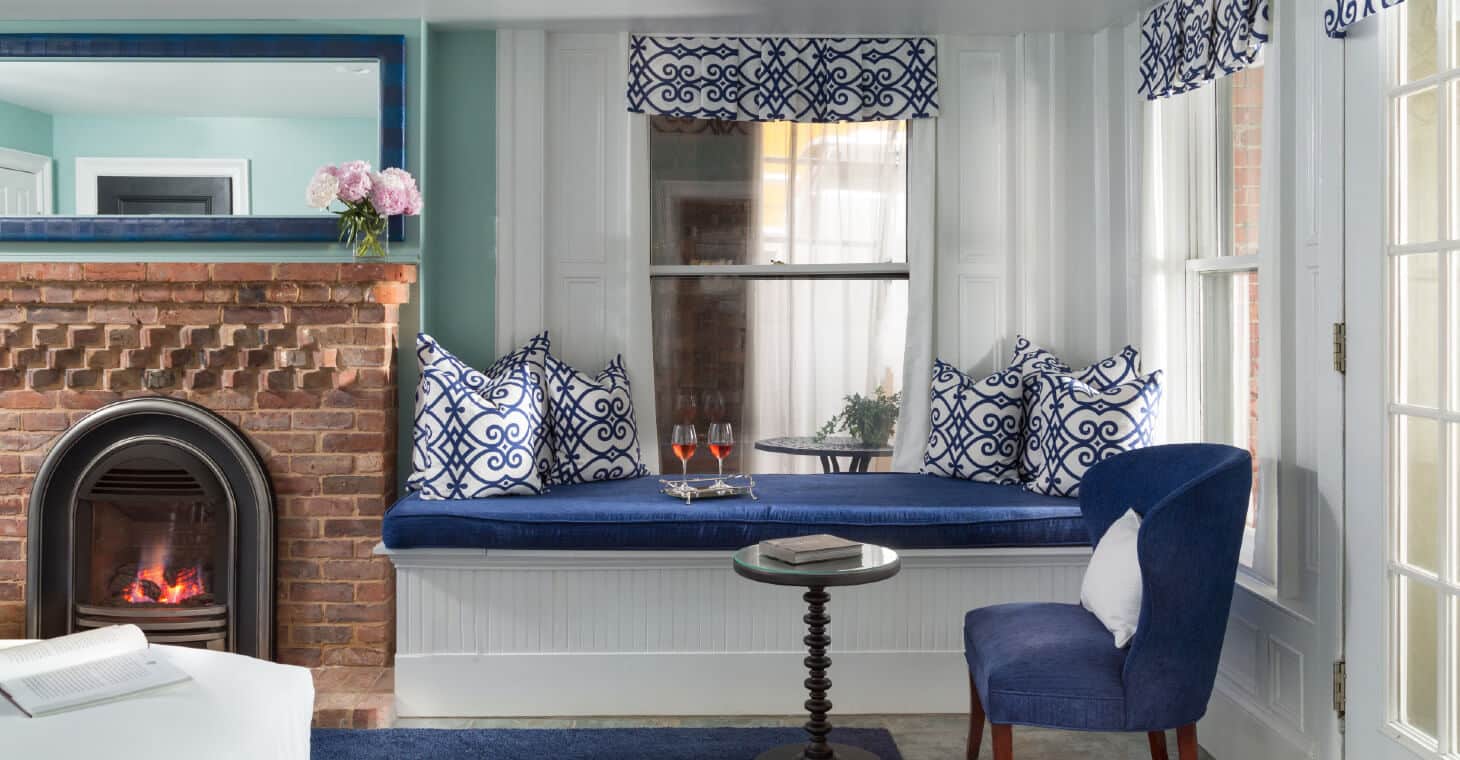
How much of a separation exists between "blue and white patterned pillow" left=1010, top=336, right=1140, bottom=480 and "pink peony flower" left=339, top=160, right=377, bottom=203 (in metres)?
2.37

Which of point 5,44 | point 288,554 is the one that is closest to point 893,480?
point 288,554

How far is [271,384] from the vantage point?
3.88 m

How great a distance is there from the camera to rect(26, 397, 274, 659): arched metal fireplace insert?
3852mm

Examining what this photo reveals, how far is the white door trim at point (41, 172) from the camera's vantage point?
395 centimetres

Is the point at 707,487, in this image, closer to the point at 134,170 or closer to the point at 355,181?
the point at 355,181

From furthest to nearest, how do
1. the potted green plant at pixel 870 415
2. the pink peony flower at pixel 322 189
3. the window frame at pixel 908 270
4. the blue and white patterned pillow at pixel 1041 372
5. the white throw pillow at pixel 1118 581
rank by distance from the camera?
the potted green plant at pixel 870 415 → the window frame at pixel 908 270 → the blue and white patterned pillow at pixel 1041 372 → the pink peony flower at pixel 322 189 → the white throw pillow at pixel 1118 581

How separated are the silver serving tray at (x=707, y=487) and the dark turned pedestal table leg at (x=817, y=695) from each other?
2.52 ft

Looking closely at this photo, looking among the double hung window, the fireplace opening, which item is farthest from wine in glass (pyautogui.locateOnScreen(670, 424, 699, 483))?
the fireplace opening

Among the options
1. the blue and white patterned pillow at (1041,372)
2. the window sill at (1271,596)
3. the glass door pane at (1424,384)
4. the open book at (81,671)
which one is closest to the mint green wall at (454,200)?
the open book at (81,671)

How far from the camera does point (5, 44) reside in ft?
13.1

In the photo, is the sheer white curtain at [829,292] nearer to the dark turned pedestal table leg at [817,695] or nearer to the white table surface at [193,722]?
the dark turned pedestal table leg at [817,695]

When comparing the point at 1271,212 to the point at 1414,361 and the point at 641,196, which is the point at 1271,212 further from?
the point at 641,196

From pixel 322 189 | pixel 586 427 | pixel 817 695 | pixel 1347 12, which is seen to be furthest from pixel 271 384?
pixel 1347 12

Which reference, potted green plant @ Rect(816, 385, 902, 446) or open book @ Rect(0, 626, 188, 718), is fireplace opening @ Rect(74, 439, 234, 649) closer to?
open book @ Rect(0, 626, 188, 718)
